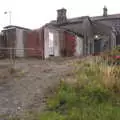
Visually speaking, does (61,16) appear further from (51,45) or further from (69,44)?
(51,45)

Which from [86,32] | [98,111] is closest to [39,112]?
[98,111]

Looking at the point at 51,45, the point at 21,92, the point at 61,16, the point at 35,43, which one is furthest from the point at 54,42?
the point at 21,92

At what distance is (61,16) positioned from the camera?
144 feet

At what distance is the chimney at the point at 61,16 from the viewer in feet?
143

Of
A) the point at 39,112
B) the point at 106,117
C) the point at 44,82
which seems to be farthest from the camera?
the point at 44,82

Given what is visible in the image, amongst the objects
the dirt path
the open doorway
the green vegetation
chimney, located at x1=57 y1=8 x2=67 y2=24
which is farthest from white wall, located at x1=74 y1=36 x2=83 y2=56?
the green vegetation

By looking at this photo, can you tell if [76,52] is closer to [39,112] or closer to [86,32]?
[86,32]

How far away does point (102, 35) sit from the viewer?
135 ft

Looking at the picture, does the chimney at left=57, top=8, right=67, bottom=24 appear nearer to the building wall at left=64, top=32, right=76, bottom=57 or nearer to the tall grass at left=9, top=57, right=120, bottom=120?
the building wall at left=64, top=32, right=76, bottom=57

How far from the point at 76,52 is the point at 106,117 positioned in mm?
28791

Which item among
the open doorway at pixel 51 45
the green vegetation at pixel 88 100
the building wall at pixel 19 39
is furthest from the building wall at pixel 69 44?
the green vegetation at pixel 88 100

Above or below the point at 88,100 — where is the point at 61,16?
above

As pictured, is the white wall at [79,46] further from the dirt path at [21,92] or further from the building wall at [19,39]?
the dirt path at [21,92]

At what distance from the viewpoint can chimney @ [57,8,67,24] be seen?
43559 millimetres
